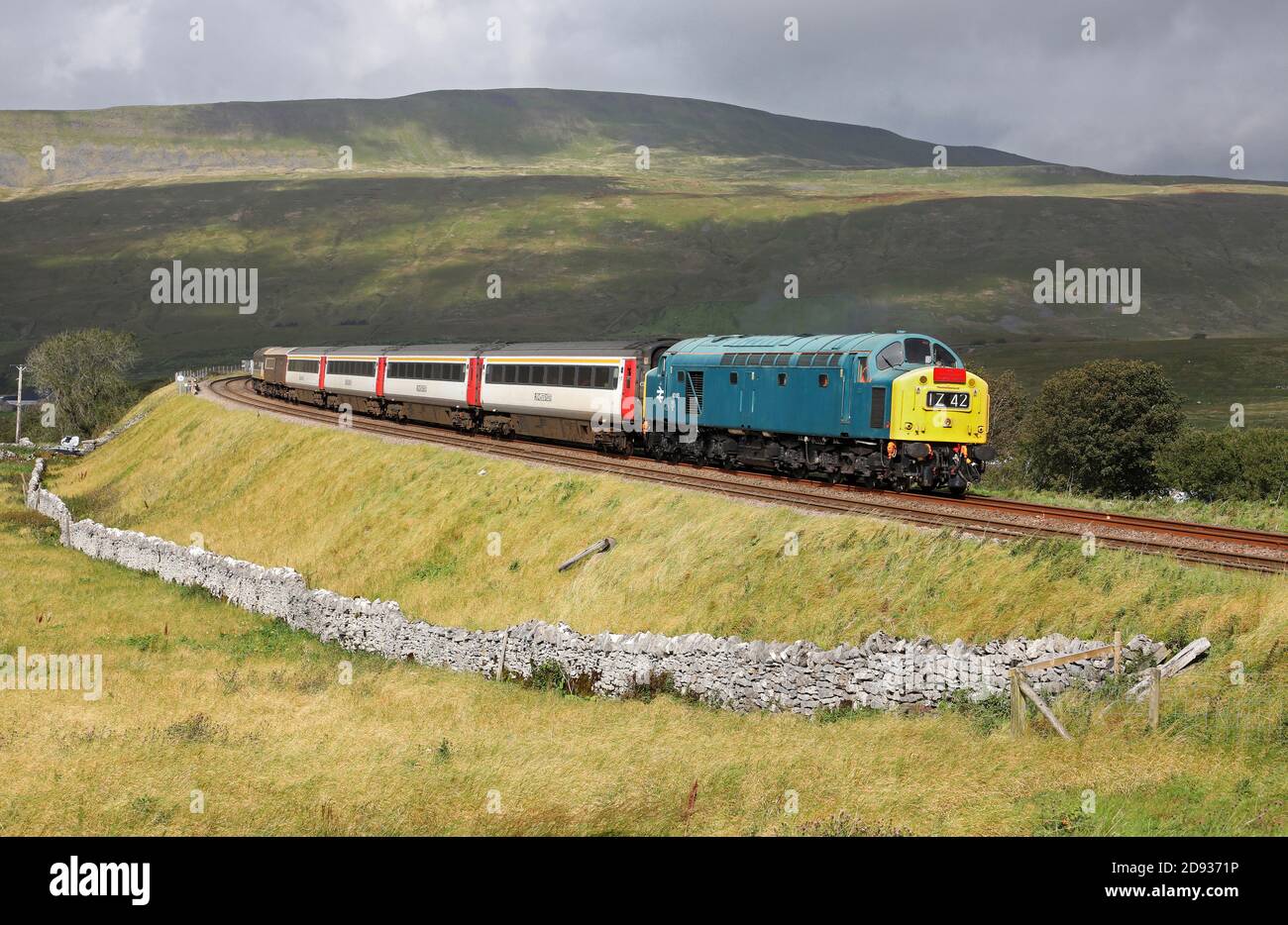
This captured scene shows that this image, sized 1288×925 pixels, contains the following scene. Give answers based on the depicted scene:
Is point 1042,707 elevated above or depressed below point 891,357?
below

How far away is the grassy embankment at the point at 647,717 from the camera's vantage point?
Answer: 16.4 metres

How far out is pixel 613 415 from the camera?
1740 inches

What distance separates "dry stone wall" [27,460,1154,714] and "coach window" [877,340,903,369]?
11.7 metres

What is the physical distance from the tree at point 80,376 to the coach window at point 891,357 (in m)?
114

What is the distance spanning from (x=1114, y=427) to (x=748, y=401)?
47.1 m

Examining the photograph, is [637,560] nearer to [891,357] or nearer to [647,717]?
[647,717]

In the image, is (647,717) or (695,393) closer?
(647,717)

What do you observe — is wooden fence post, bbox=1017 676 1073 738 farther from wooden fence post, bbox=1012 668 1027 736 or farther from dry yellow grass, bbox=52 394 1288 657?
dry yellow grass, bbox=52 394 1288 657

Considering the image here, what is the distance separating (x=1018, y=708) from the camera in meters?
18.0

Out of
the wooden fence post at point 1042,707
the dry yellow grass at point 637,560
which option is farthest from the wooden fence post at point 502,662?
the wooden fence post at point 1042,707

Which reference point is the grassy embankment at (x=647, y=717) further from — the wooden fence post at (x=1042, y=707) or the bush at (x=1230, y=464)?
the bush at (x=1230, y=464)

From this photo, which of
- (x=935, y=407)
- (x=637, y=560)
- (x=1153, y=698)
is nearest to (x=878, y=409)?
(x=935, y=407)

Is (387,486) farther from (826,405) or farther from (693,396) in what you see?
(826,405)
